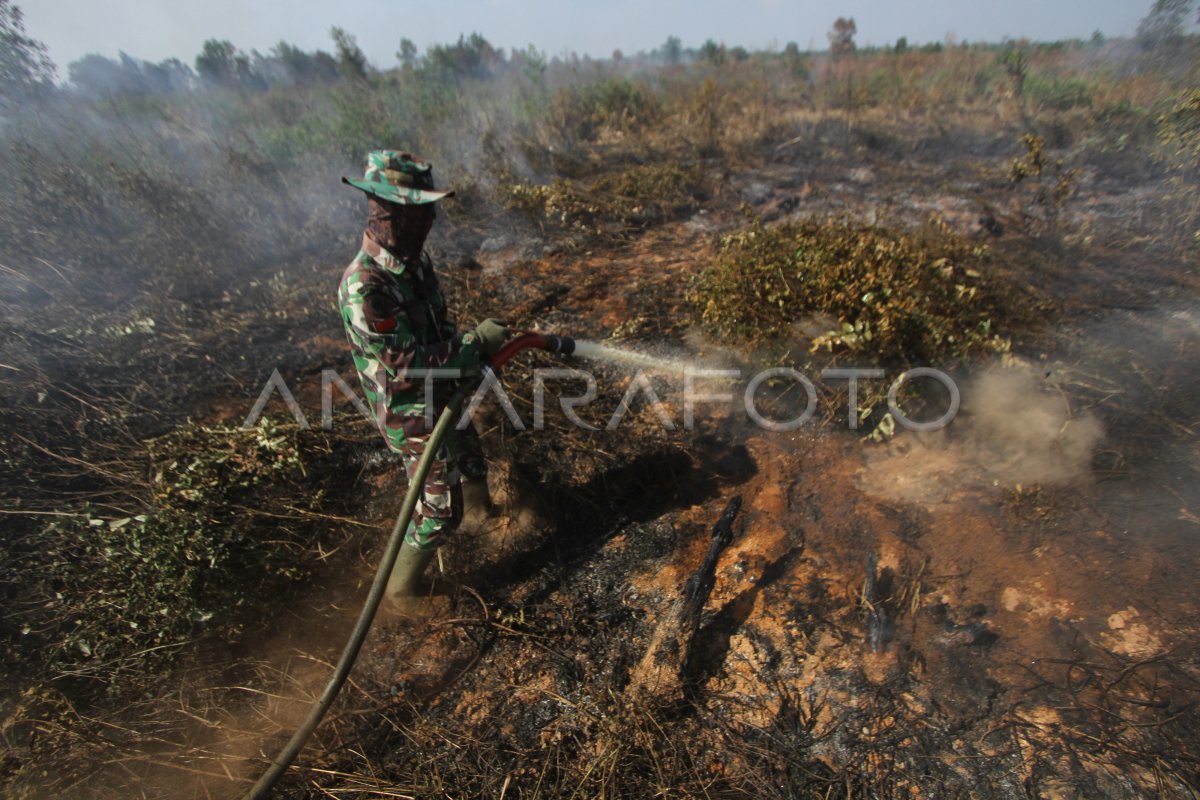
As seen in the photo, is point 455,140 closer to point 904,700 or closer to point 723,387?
point 723,387

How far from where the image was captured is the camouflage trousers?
2.46 meters

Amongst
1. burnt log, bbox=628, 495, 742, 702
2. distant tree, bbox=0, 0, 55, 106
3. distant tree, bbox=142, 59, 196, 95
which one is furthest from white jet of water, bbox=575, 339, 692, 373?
distant tree, bbox=142, 59, 196, 95

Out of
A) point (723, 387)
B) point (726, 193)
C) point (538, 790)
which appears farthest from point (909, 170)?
point (538, 790)

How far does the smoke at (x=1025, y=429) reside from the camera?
9.68 feet

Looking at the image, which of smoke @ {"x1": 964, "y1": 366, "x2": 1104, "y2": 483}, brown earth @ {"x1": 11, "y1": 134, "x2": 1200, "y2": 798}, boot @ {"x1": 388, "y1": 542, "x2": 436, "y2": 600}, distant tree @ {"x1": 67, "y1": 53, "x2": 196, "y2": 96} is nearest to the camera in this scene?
brown earth @ {"x1": 11, "y1": 134, "x2": 1200, "y2": 798}

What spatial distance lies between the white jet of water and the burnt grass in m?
0.35

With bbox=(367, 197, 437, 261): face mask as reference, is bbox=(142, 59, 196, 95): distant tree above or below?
above

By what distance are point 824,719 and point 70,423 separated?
4052 millimetres

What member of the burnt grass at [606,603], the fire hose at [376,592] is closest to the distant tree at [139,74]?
the burnt grass at [606,603]

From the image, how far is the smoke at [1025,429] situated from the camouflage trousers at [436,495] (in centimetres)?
277

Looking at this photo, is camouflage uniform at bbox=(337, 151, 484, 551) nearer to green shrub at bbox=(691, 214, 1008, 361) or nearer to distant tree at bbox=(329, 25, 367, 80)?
green shrub at bbox=(691, 214, 1008, 361)

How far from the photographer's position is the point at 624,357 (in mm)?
2957

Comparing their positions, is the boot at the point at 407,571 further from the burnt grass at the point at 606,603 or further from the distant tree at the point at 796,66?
the distant tree at the point at 796,66

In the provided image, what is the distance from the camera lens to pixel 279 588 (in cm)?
280
